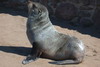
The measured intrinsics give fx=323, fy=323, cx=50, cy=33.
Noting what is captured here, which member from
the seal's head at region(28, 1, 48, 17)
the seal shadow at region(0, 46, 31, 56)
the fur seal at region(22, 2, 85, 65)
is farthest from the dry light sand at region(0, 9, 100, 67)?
the seal's head at region(28, 1, 48, 17)

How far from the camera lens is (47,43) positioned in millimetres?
6016

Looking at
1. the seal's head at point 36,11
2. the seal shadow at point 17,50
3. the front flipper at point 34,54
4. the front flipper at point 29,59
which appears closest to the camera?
the front flipper at point 29,59

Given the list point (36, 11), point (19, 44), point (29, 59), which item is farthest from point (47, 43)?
point (19, 44)

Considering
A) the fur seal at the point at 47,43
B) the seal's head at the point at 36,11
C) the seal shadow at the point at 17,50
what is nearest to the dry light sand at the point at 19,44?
the seal shadow at the point at 17,50

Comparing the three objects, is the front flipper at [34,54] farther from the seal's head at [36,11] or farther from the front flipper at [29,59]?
the seal's head at [36,11]

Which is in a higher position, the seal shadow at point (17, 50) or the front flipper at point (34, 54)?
the front flipper at point (34, 54)

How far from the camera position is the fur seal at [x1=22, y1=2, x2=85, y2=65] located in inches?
235

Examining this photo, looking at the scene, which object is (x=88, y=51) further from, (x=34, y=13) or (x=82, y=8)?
(x=82, y=8)

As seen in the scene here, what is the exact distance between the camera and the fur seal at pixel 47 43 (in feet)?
19.6

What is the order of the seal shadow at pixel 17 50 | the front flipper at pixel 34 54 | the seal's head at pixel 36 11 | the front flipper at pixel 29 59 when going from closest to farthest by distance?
the front flipper at pixel 29 59 → the front flipper at pixel 34 54 → the seal's head at pixel 36 11 → the seal shadow at pixel 17 50

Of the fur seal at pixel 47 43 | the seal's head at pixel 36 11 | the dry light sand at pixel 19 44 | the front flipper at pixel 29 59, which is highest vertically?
the seal's head at pixel 36 11

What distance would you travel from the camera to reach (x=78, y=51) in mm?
5930

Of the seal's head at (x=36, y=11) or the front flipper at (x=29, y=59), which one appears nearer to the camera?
the front flipper at (x=29, y=59)

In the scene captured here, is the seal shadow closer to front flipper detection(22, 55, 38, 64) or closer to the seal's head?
front flipper detection(22, 55, 38, 64)
